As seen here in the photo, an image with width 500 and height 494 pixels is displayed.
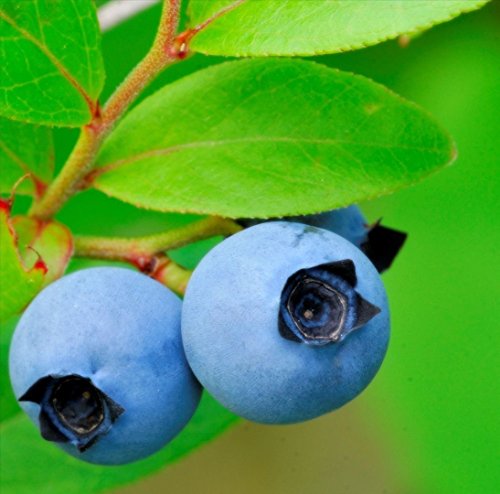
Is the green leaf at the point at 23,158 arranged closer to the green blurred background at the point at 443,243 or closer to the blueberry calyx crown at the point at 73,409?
the blueberry calyx crown at the point at 73,409

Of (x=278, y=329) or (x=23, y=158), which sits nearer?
(x=278, y=329)

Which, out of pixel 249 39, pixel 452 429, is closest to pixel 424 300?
pixel 452 429

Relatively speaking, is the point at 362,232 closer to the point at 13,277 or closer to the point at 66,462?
the point at 13,277

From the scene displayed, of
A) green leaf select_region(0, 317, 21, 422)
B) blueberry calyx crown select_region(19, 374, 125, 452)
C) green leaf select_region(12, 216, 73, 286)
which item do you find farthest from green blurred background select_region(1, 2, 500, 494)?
blueberry calyx crown select_region(19, 374, 125, 452)

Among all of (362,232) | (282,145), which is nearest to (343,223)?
(362,232)

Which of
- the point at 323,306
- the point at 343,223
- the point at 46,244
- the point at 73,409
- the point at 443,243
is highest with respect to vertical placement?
the point at 443,243

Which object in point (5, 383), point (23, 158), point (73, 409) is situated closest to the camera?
point (73, 409)

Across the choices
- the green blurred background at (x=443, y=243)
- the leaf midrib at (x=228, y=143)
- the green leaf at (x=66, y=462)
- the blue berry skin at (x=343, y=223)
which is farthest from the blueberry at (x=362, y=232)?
the green blurred background at (x=443, y=243)
